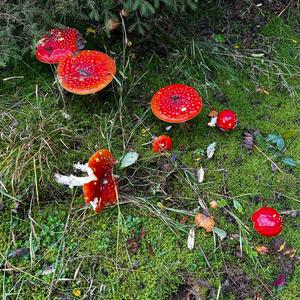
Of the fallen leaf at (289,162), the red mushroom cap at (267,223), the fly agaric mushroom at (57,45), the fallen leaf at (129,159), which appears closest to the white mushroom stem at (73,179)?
the fallen leaf at (129,159)

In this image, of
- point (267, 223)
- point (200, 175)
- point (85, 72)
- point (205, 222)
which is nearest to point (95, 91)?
point (85, 72)

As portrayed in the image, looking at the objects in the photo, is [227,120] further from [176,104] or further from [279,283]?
[279,283]

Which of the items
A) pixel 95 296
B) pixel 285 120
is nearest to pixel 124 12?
pixel 285 120

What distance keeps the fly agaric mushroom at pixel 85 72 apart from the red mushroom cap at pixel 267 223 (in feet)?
4.62

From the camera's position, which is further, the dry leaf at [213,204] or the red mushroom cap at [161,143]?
the red mushroom cap at [161,143]

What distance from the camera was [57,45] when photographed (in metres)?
3.34

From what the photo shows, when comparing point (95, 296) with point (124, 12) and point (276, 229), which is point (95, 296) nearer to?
point (276, 229)

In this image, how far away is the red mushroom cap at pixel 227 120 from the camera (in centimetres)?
327

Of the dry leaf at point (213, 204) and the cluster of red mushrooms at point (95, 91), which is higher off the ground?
the cluster of red mushrooms at point (95, 91)

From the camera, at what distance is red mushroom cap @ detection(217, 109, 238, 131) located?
327 centimetres

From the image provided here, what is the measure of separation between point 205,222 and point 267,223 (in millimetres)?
392

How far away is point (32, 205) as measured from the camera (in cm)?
289

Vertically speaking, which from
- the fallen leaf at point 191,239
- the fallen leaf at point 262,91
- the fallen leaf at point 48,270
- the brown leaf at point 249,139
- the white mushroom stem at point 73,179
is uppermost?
the white mushroom stem at point 73,179

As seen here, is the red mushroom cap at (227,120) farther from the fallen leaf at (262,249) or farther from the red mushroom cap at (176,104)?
the fallen leaf at (262,249)
